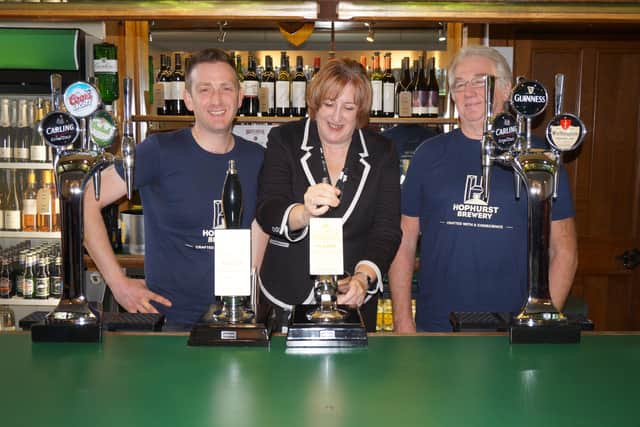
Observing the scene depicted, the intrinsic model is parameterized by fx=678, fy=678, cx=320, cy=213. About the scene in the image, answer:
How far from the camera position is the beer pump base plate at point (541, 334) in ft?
5.32

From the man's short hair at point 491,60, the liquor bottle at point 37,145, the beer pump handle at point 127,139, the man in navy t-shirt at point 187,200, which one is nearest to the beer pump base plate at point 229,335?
the beer pump handle at point 127,139

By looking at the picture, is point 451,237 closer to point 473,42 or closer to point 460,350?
point 460,350

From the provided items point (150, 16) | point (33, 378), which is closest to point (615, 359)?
point (33, 378)

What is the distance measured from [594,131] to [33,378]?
323 cm

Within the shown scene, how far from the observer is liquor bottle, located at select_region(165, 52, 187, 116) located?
3973mm

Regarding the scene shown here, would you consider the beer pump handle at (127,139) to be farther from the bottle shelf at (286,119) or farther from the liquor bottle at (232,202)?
the bottle shelf at (286,119)

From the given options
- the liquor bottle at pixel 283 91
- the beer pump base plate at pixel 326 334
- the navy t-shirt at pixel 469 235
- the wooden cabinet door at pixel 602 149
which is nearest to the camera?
the beer pump base plate at pixel 326 334

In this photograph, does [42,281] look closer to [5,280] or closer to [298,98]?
[5,280]

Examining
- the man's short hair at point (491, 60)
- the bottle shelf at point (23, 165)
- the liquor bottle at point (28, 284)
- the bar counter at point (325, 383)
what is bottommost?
the liquor bottle at point (28, 284)

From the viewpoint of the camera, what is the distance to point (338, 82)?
1.97 metres

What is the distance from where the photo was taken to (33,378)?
4.52 feet

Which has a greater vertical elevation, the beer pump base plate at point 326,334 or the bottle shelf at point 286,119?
the bottle shelf at point 286,119

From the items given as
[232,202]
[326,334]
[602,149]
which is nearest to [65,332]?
[232,202]

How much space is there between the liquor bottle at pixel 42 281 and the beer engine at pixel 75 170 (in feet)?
8.32
